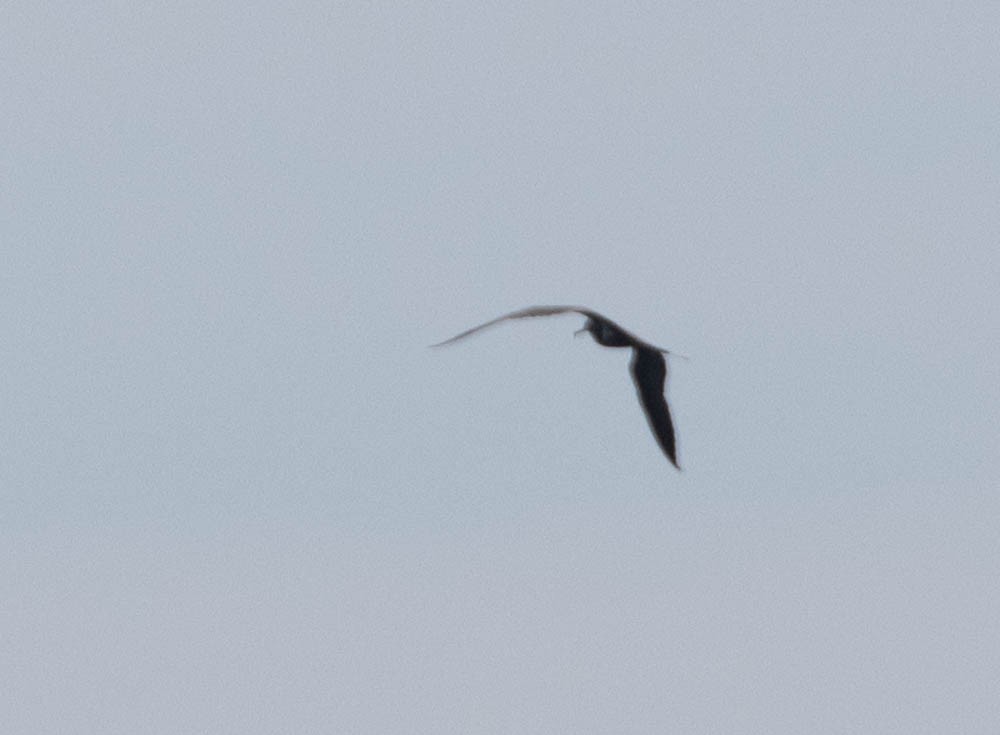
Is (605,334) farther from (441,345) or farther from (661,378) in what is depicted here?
(441,345)

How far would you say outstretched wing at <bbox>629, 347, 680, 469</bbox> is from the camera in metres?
28.4

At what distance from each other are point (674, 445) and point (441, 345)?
7137 millimetres

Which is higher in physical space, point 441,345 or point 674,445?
point 441,345

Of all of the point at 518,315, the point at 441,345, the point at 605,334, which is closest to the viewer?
the point at 441,345

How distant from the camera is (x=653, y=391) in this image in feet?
93.6

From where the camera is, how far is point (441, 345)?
22094 mm

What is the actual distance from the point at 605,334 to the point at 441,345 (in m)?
5.69

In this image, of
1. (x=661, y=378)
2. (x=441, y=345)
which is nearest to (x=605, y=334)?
(x=661, y=378)

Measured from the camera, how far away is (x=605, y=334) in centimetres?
2745

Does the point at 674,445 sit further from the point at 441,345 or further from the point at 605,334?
the point at 441,345

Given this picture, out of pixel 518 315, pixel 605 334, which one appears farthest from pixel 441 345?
pixel 605 334

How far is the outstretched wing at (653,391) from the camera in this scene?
93.0 feet

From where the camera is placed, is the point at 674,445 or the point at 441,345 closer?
the point at 441,345

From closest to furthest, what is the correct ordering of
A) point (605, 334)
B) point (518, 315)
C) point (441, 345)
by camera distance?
point (441, 345) < point (518, 315) < point (605, 334)
